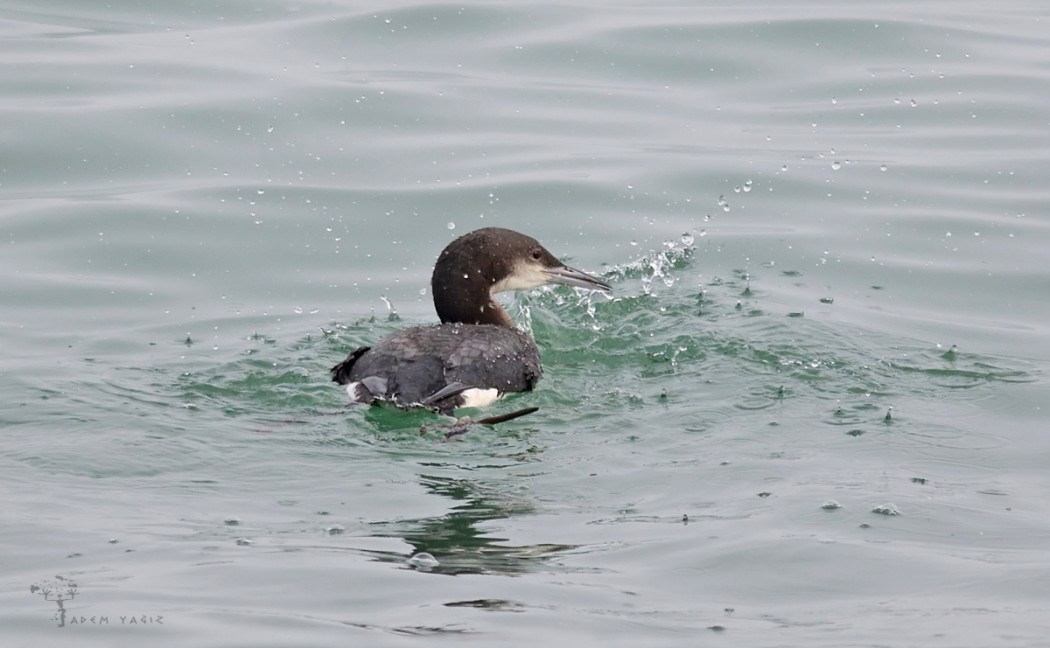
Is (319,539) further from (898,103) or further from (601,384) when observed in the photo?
(898,103)

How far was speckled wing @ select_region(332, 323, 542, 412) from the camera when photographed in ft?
27.2

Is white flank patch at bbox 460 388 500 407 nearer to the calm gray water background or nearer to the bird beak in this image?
the calm gray water background

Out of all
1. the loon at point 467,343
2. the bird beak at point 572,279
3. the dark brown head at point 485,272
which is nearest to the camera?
the loon at point 467,343

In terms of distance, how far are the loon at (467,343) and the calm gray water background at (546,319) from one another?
0.18 m

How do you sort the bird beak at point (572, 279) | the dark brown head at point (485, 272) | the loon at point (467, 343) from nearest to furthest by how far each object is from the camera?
the loon at point (467, 343)
the dark brown head at point (485, 272)
the bird beak at point (572, 279)

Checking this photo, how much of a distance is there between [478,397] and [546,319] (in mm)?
2194

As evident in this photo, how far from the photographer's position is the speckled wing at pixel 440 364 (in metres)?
8.30

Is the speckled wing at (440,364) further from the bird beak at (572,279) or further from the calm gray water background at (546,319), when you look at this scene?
the bird beak at (572,279)

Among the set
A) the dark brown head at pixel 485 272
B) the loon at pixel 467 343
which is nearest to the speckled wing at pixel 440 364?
the loon at pixel 467 343

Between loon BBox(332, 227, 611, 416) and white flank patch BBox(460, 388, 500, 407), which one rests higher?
loon BBox(332, 227, 611, 416)

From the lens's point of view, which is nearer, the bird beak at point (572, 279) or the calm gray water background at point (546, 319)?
the calm gray water background at point (546, 319)

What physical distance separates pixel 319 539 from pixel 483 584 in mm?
820

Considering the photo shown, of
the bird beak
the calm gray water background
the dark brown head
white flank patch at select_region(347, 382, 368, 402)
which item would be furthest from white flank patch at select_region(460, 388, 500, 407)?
the bird beak

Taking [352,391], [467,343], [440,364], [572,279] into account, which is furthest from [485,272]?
[352,391]
